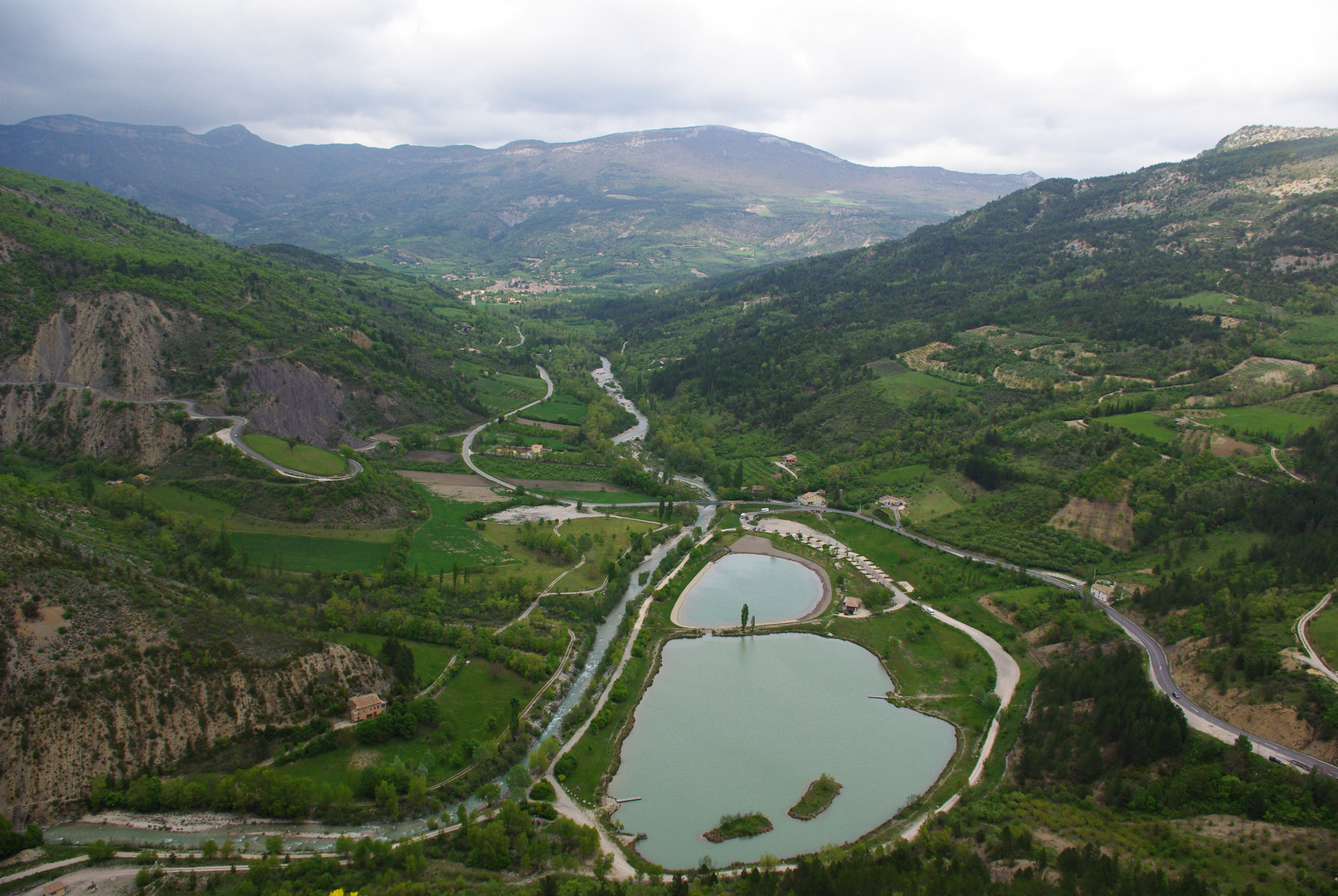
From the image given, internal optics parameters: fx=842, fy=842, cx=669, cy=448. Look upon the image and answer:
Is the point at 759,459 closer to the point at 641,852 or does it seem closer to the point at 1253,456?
the point at 1253,456

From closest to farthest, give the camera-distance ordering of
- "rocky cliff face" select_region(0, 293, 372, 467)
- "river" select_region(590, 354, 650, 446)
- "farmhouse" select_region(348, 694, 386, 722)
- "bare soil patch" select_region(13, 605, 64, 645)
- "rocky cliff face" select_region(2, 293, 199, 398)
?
"bare soil patch" select_region(13, 605, 64, 645) < "farmhouse" select_region(348, 694, 386, 722) < "rocky cliff face" select_region(0, 293, 372, 467) < "rocky cliff face" select_region(2, 293, 199, 398) < "river" select_region(590, 354, 650, 446)

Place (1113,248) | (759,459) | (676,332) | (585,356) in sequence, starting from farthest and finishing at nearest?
1. (676,332)
2. (585,356)
3. (1113,248)
4. (759,459)

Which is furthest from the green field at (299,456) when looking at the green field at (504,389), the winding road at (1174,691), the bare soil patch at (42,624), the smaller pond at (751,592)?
the winding road at (1174,691)

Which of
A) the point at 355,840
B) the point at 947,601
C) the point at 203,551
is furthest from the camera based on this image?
the point at 947,601

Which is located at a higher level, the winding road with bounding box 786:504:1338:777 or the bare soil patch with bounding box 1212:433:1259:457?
the bare soil patch with bounding box 1212:433:1259:457

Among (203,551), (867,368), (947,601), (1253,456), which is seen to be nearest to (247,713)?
(203,551)

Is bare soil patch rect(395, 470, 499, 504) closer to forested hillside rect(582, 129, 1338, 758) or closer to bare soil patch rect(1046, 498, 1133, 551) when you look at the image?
forested hillside rect(582, 129, 1338, 758)

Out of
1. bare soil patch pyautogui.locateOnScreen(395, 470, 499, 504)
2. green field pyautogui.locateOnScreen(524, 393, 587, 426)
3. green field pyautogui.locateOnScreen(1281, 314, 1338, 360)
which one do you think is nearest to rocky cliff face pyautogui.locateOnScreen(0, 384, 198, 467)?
bare soil patch pyautogui.locateOnScreen(395, 470, 499, 504)
